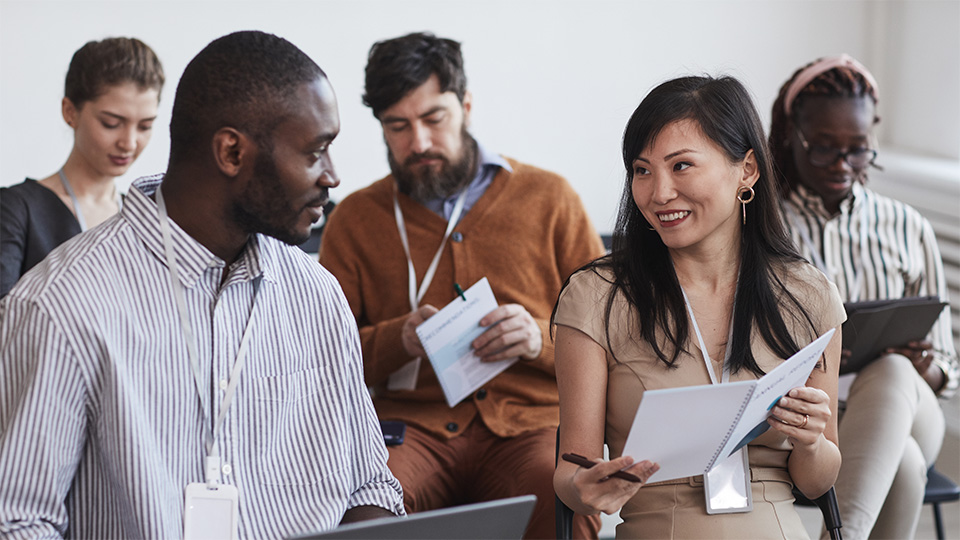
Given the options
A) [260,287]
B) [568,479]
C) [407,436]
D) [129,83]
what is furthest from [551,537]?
[129,83]

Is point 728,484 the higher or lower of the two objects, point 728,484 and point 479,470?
the higher

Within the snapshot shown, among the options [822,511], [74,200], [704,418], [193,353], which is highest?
[74,200]

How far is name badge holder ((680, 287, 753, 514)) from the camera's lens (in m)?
1.71

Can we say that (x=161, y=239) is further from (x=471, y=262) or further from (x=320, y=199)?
(x=471, y=262)

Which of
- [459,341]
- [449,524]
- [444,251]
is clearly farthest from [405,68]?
[449,524]

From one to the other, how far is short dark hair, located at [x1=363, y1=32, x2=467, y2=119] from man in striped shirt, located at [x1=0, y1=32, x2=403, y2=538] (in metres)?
1.09

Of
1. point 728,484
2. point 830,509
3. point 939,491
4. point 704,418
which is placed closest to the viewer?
point 704,418

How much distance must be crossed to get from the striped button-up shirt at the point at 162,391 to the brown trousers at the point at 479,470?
67 cm

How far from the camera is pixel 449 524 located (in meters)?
1.22

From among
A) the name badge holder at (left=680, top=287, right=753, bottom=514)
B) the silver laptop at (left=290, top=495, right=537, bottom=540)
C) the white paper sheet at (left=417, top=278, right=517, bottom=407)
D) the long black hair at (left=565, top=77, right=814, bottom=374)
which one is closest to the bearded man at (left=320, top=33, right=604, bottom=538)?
the white paper sheet at (left=417, top=278, right=517, bottom=407)

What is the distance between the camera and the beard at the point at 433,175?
2.62m

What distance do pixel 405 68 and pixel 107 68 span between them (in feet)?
2.77

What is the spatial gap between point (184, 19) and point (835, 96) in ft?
7.06

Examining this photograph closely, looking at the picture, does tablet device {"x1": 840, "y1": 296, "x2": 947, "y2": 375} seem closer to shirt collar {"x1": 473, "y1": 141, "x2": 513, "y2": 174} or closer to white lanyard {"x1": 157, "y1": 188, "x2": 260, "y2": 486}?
shirt collar {"x1": 473, "y1": 141, "x2": 513, "y2": 174}
